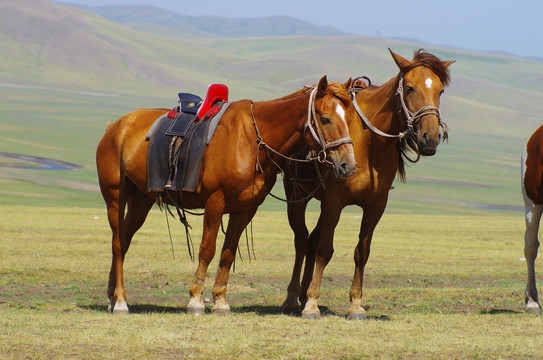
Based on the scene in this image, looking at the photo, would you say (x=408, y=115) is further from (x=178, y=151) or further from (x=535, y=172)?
(x=178, y=151)

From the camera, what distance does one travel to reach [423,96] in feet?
30.3

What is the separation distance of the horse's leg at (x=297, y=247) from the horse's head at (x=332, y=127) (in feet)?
5.37

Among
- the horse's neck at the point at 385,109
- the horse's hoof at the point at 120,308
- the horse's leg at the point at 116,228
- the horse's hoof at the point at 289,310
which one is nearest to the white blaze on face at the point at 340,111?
the horse's neck at the point at 385,109

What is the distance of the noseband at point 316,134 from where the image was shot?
9039 mm

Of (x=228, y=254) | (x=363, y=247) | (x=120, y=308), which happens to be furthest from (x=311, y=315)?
(x=120, y=308)

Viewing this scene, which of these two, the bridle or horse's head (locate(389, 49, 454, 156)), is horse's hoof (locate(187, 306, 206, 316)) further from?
horse's head (locate(389, 49, 454, 156))

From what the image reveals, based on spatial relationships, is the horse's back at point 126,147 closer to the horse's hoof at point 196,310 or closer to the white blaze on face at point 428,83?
the horse's hoof at point 196,310

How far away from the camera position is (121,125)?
10.9 meters

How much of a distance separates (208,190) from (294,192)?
140 cm

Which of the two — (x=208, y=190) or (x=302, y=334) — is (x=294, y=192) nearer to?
(x=208, y=190)

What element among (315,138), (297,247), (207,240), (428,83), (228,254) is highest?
(428,83)

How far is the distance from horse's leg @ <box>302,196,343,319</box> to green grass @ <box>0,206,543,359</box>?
0.25 metres

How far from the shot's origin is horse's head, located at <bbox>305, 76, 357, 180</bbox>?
8953 millimetres

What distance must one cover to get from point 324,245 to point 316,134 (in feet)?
5.17
